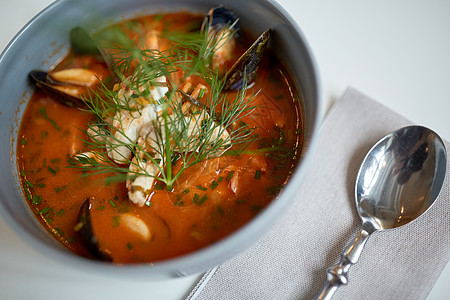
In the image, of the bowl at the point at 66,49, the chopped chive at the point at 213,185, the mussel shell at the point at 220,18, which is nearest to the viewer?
the bowl at the point at 66,49

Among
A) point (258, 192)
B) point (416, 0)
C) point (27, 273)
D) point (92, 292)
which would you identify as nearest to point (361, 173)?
point (258, 192)

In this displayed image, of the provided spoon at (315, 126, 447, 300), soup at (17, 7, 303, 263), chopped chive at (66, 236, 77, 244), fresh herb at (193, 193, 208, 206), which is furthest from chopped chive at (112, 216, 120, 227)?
spoon at (315, 126, 447, 300)

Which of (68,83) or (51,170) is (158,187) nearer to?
(51,170)

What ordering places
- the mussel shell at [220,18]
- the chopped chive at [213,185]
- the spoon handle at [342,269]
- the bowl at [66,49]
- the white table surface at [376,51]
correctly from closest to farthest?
the bowl at [66,49], the spoon handle at [342,269], the chopped chive at [213,185], the mussel shell at [220,18], the white table surface at [376,51]

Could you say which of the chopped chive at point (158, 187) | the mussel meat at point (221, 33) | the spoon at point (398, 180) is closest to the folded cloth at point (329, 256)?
the spoon at point (398, 180)

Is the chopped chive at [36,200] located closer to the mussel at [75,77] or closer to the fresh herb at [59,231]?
the fresh herb at [59,231]

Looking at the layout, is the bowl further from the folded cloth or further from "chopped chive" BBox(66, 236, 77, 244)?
the folded cloth

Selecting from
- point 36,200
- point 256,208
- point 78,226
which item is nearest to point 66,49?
point 36,200
